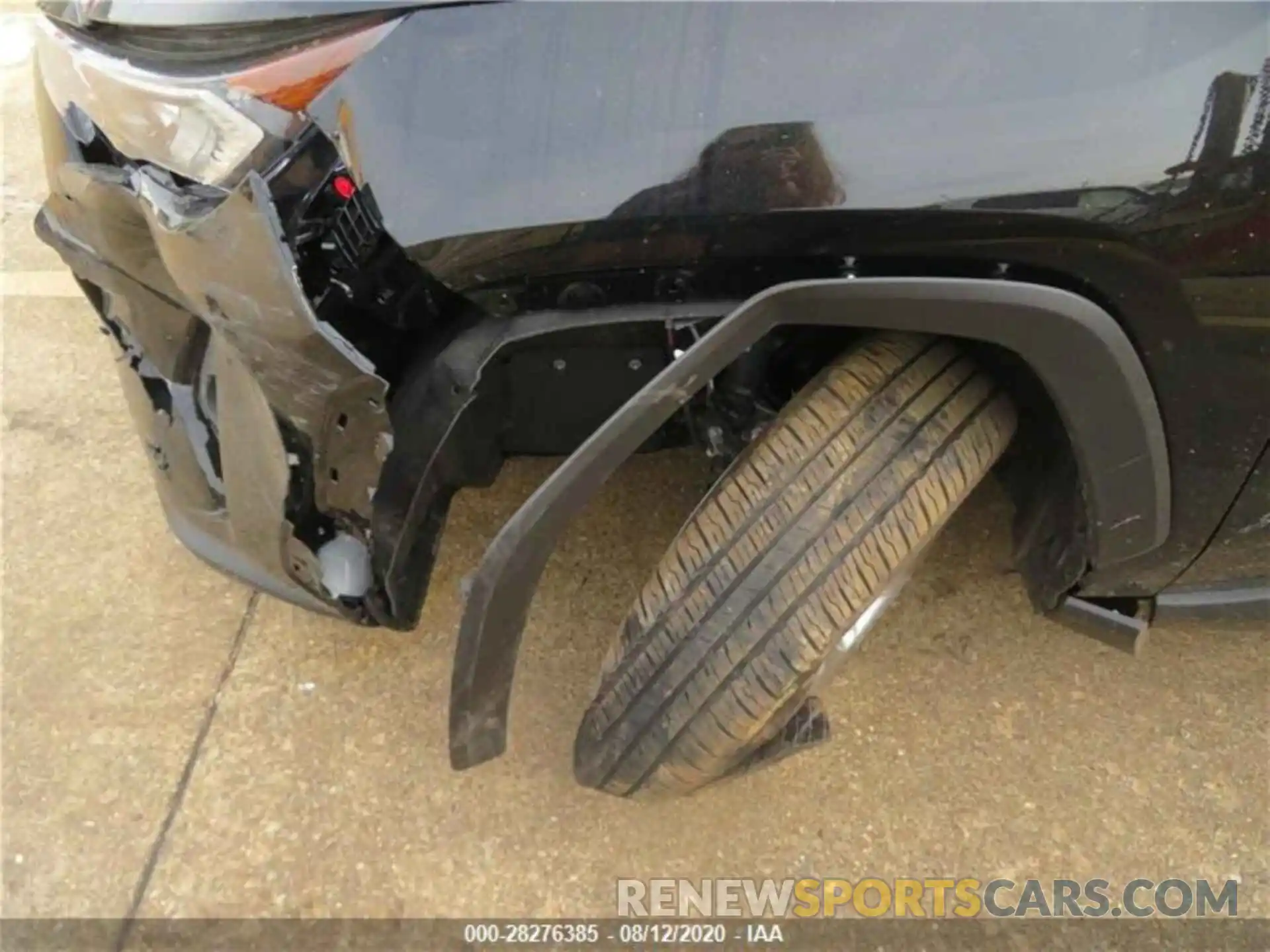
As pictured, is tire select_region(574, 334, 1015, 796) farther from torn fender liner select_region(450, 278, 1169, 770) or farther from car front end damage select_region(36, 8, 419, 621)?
car front end damage select_region(36, 8, 419, 621)

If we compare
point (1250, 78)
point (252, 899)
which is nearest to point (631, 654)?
point (252, 899)

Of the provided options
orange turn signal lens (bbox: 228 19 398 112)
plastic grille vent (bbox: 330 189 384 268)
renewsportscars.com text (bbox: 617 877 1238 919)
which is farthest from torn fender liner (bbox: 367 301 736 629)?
renewsportscars.com text (bbox: 617 877 1238 919)

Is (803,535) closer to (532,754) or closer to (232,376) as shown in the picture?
(532,754)

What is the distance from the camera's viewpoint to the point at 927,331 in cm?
142

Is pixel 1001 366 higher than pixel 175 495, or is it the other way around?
pixel 1001 366

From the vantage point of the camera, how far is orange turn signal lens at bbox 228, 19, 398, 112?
1.41m

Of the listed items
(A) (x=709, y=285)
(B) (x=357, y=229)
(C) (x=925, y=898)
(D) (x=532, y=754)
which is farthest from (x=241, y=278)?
(C) (x=925, y=898)

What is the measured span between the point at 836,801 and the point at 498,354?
1.06 metres

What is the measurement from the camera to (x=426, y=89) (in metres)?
1.39

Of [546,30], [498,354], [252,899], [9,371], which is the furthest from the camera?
[9,371]

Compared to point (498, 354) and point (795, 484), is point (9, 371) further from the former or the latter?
point (795, 484)

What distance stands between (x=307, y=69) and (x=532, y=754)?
1.28 metres

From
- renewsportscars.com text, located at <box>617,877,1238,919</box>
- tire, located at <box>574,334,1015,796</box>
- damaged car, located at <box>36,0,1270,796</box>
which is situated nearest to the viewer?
damaged car, located at <box>36,0,1270,796</box>

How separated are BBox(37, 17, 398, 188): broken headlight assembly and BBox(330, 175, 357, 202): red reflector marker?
9 centimetres
